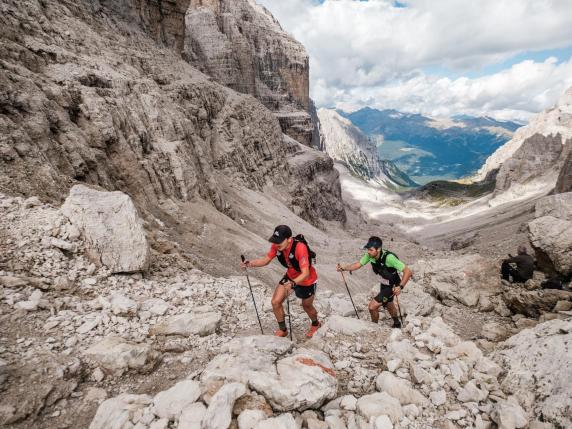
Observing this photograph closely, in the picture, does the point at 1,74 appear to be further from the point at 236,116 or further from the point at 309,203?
the point at 309,203

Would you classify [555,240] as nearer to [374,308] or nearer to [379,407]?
[374,308]

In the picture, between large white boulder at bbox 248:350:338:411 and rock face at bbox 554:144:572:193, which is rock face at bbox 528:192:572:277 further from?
rock face at bbox 554:144:572:193

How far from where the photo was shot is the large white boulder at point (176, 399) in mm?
5156

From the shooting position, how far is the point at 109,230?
A: 936 cm

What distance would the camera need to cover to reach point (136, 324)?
25.9 feet

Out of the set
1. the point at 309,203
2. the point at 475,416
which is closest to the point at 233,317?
the point at 475,416

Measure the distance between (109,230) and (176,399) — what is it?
5.65 m

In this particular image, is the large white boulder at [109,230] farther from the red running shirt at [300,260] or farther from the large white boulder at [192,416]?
the large white boulder at [192,416]

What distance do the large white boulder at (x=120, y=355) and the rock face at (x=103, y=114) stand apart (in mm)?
6433

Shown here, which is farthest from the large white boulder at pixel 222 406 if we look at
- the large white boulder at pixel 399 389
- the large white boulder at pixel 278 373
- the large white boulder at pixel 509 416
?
the large white boulder at pixel 509 416

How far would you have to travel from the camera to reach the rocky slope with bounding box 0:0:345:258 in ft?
44.4

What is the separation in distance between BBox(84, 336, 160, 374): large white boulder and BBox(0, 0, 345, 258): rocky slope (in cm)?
633

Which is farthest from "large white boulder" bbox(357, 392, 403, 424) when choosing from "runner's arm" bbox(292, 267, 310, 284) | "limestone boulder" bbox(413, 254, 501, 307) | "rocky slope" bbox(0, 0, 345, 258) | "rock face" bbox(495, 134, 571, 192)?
"rock face" bbox(495, 134, 571, 192)

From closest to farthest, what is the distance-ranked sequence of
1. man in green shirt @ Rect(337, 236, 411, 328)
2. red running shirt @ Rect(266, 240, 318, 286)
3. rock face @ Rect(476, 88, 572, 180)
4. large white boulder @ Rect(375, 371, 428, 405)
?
large white boulder @ Rect(375, 371, 428, 405)
red running shirt @ Rect(266, 240, 318, 286)
man in green shirt @ Rect(337, 236, 411, 328)
rock face @ Rect(476, 88, 572, 180)
